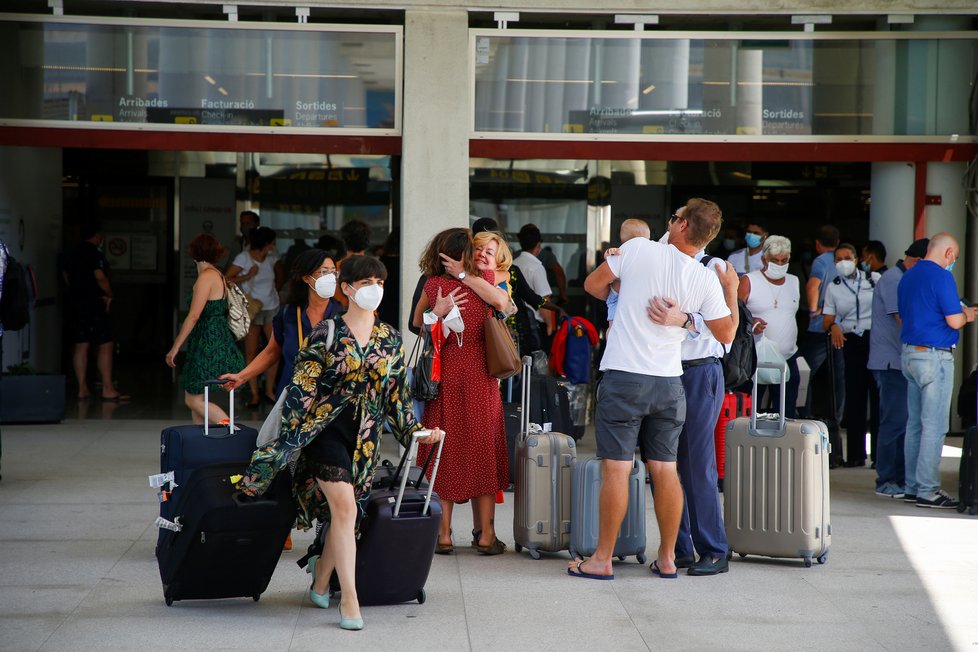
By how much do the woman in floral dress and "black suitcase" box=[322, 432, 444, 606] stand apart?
12 cm

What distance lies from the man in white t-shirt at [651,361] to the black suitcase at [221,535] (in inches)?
64.9

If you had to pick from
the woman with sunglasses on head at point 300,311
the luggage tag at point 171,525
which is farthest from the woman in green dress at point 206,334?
the luggage tag at point 171,525

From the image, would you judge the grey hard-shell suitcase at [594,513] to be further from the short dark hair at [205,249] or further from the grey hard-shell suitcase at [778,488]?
the short dark hair at [205,249]

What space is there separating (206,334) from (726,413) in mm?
3602

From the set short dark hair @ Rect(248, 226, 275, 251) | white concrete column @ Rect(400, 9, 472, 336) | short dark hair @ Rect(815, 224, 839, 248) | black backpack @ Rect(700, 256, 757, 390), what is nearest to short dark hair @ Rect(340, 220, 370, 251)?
white concrete column @ Rect(400, 9, 472, 336)

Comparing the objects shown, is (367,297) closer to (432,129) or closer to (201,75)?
(432,129)

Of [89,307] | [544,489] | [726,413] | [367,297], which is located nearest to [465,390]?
[544,489]

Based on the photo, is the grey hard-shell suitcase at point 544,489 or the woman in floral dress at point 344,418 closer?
the woman in floral dress at point 344,418

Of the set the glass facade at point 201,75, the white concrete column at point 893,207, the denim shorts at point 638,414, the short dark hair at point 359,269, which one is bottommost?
the denim shorts at point 638,414

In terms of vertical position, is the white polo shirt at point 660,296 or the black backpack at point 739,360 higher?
the white polo shirt at point 660,296

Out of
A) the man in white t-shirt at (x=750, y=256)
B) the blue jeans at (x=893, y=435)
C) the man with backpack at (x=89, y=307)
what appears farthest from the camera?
the man with backpack at (x=89, y=307)

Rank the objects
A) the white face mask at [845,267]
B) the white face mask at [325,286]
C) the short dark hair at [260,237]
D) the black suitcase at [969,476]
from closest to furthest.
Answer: the white face mask at [325,286], the black suitcase at [969,476], the white face mask at [845,267], the short dark hair at [260,237]

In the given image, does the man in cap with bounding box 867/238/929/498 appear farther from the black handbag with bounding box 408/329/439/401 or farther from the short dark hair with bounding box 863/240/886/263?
the black handbag with bounding box 408/329/439/401

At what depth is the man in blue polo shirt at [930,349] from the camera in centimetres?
792
